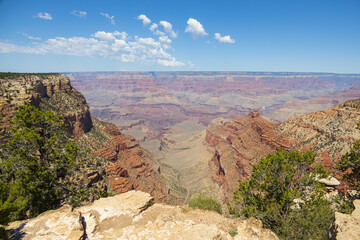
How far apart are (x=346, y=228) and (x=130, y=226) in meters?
13.5

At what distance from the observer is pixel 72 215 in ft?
39.7

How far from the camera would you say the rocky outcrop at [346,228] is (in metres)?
10.3

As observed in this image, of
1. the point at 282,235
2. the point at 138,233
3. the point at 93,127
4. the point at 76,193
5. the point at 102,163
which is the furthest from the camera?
the point at 93,127

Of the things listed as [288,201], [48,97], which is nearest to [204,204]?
[288,201]

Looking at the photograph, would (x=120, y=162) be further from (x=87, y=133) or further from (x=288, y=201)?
(x=288, y=201)

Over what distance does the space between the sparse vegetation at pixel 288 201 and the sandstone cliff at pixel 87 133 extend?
95.5 feet

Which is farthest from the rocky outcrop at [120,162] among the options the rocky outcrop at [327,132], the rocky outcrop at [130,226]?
the rocky outcrop at [327,132]

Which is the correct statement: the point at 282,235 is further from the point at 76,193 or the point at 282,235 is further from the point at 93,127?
the point at 93,127

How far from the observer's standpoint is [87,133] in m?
55.2

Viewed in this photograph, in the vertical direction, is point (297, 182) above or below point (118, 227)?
above

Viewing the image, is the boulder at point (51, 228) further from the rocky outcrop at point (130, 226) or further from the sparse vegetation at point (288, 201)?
the sparse vegetation at point (288, 201)

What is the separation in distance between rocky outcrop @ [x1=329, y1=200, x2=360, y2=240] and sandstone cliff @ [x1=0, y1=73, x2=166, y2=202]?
3409 cm

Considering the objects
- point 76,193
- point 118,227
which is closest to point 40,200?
point 76,193

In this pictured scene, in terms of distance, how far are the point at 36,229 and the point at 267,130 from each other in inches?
2484
